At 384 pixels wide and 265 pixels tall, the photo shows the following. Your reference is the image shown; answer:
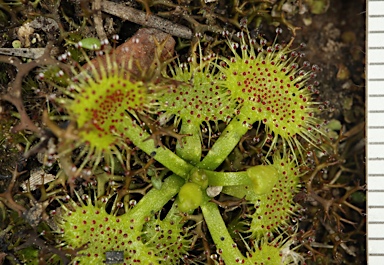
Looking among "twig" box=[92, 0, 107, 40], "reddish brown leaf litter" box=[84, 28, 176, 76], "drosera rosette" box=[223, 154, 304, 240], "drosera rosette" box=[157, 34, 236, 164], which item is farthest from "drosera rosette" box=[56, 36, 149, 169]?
"drosera rosette" box=[223, 154, 304, 240]

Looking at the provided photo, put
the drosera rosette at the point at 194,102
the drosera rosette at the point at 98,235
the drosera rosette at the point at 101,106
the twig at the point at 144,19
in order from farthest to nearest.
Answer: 1. the twig at the point at 144,19
2. the drosera rosette at the point at 194,102
3. the drosera rosette at the point at 98,235
4. the drosera rosette at the point at 101,106

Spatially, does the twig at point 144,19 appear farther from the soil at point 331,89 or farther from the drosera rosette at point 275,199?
the drosera rosette at point 275,199

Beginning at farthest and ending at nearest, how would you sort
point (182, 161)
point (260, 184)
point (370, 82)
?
1. point (370, 82)
2. point (182, 161)
3. point (260, 184)

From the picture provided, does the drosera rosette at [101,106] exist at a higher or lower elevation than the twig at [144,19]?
lower

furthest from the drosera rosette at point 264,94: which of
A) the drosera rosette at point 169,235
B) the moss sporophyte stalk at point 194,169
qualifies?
the drosera rosette at point 169,235

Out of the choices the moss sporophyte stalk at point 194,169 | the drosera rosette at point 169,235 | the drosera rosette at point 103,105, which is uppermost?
the drosera rosette at point 103,105

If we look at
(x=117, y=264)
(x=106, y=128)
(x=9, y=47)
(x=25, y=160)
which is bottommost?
(x=117, y=264)

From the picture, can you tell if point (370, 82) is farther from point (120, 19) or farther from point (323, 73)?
point (120, 19)

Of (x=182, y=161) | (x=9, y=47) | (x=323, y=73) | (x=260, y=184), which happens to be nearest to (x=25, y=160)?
(x=9, y=47)
